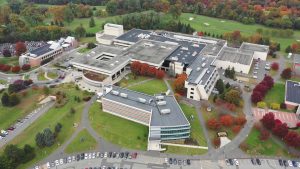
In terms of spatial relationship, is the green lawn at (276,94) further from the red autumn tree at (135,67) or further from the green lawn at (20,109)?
the green lawn at (20,109)

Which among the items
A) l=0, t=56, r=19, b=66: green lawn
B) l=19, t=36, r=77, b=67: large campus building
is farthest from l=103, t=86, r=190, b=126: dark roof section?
l=0, t=56, r=19, b=66: green lawn

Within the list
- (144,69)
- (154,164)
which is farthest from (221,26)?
(154,164)

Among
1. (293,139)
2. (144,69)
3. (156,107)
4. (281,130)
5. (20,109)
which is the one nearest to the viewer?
(293,139)

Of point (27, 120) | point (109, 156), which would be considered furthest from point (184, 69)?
point (27, 120)

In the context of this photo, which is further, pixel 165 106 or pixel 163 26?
pixel 163 26

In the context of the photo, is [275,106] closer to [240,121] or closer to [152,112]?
[240,121]

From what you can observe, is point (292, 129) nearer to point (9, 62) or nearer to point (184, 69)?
point (184, 69)

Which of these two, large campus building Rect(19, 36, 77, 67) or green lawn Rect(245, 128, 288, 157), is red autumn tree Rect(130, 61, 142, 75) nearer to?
large campus building Rect(19, 36, 77, 67)
